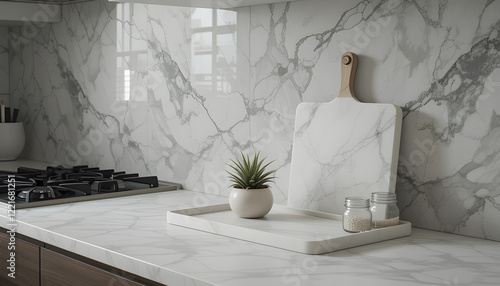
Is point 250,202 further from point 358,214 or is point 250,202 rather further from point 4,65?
point 4,65

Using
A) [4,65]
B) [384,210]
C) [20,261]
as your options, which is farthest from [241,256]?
[4,65]

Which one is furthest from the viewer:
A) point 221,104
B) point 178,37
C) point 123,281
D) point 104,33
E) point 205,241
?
point 104,33

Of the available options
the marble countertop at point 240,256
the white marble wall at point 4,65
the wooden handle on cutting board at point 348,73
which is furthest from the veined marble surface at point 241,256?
the white marble wall at point 4,65

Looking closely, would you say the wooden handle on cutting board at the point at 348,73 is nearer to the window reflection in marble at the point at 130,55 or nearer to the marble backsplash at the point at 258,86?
the marble backsplash at the point at 258,86

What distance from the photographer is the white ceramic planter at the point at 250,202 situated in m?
1.53

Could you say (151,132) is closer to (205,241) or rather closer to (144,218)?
(144,218)

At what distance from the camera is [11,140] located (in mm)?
2783

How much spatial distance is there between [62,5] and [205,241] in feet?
5.58

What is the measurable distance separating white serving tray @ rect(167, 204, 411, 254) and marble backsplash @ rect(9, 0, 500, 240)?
170 mm

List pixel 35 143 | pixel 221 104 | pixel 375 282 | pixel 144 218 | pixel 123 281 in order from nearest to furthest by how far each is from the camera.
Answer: pixel 375 282 → pixel 123 281 → pixel 144 218 → pixel 221 104 → pixel 35 143

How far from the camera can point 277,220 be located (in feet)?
5.10

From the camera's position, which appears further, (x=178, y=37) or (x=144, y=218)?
(x=178, y=37)

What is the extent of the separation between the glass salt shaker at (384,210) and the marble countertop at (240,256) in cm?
6

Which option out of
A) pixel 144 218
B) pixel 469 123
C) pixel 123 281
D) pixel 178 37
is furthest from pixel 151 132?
pixel 469 123
